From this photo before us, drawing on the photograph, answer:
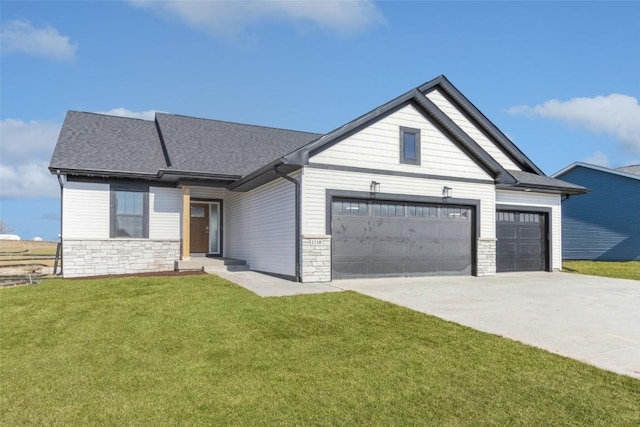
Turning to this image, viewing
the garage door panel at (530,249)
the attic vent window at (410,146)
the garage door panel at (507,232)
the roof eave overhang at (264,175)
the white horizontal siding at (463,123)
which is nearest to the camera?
the roof eave overhang at (264,175)

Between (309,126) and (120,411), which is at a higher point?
(309,126)

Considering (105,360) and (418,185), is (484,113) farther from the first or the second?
(105,360)

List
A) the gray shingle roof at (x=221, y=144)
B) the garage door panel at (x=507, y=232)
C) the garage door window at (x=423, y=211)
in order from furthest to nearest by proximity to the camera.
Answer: the garage door panel at (x=507, y=232), the gray shingle roof at (x=221, y=144), the garage door window at (x=423, y=211)

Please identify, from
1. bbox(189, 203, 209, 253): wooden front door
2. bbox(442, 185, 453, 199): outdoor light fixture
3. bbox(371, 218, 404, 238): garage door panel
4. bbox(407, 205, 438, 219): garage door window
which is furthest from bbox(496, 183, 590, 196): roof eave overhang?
bbox(189, 203, 209, 253): wooden front door

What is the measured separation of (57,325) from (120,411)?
4026 millimetres

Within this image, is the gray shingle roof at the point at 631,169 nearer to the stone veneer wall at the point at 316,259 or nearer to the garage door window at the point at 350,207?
the garage door window at the point at 350,207

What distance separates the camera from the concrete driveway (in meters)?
5.49

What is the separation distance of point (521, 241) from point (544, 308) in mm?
8125

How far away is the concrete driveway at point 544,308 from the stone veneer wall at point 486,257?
0.64m

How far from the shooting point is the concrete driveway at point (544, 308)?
549 cm

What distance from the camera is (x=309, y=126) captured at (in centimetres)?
2288

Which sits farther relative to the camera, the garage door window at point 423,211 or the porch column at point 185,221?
the porch column at point 185,221

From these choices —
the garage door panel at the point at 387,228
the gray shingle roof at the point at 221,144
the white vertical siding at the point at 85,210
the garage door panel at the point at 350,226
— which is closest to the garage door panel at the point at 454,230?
the garage door panel at the point at 387,228

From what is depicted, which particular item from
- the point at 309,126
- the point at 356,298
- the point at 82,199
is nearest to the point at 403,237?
the point at 356,298
